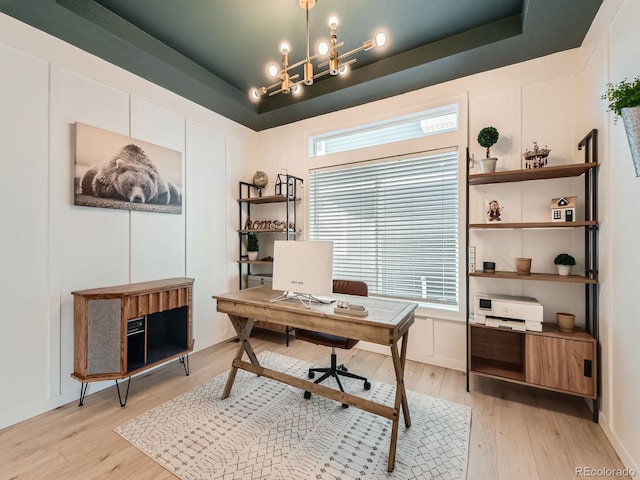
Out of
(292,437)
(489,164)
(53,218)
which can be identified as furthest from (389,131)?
(53,218)

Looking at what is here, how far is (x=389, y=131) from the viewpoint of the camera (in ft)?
11.0

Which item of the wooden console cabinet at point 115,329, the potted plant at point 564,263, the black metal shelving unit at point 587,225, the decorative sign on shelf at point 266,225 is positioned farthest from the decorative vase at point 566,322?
the wooden console cabinet at point 115,329

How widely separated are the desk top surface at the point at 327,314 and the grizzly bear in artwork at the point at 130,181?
4.63ft

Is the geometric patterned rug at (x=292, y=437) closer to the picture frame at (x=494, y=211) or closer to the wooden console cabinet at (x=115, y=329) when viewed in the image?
the wooden console cabinet at (x=115, y=329)

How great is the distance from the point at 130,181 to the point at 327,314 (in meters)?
2.31

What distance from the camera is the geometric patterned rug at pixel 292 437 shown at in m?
1.64

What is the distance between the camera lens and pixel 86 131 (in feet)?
7.86

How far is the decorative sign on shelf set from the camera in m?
3.79

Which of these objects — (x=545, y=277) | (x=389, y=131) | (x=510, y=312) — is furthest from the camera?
(x=389, y=131)

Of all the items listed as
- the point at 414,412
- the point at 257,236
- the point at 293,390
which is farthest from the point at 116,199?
the point at 414,412

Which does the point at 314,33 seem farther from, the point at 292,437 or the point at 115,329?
the point at 292,437

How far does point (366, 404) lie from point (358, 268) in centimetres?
186

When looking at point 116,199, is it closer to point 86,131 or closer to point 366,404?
point 86,131

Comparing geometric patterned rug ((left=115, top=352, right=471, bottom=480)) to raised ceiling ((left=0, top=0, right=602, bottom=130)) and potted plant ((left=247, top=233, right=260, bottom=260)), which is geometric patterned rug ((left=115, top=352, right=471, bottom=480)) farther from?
raised ceiling ((left=0, top=0, right=602, bottom=130))
